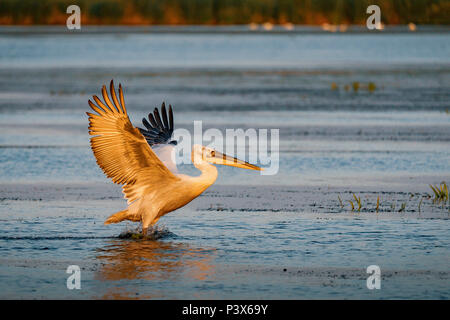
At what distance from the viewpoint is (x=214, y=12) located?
77.8 metres

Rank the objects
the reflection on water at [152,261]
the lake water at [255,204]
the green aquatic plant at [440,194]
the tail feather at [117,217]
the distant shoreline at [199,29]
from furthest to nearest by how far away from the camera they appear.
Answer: the distant shoreline at [199,29] < the green aquatic plant at [440,194] < the tail feather at [117,217] < the reflection on water at [152,261] < the lake water at [255,204]

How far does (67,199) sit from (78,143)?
468 centimetres

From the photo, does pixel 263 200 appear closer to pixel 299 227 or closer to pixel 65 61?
pixel 299 227

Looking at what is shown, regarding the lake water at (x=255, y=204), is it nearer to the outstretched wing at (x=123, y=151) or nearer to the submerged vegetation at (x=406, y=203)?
the submerged vegetation at (x=406, y=203)

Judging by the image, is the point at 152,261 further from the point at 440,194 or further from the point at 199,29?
the point at 199,29

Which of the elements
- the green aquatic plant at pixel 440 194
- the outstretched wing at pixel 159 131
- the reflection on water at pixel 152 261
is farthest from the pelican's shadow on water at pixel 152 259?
the green aquatic plant at pixel 440 194

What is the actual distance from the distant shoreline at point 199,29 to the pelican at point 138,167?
66357 mm

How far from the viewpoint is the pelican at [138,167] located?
350 inches

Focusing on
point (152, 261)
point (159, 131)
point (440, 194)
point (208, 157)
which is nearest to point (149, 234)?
point (208, 157)

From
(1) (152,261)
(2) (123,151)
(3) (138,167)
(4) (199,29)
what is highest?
(4) (199,29)

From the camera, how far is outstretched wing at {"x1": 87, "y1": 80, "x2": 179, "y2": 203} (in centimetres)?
884

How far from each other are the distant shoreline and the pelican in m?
66.4

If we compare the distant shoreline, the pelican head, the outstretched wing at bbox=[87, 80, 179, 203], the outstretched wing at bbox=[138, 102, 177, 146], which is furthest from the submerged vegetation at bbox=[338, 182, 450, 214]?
the distant shoreline

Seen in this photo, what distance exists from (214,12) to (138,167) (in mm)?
69716
